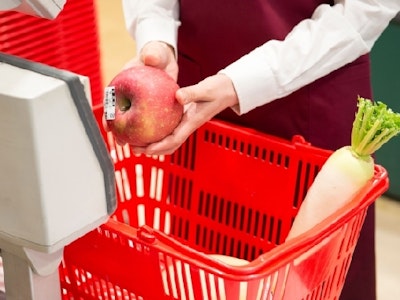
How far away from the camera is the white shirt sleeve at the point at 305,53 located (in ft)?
3.85

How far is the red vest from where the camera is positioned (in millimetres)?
1237

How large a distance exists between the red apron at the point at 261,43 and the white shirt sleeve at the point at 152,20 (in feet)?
0.10

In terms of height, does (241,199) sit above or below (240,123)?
below

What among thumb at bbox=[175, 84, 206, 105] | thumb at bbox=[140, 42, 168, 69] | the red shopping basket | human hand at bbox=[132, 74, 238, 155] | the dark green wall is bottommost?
the dark green wall

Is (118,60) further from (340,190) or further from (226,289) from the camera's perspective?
(226,289)

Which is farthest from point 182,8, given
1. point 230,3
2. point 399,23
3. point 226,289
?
point 399,23

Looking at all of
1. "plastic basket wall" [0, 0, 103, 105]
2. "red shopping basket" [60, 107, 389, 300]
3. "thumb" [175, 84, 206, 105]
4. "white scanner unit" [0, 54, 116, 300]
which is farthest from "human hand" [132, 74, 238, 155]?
"plastic basket wall" [0, 0, 103, 105]

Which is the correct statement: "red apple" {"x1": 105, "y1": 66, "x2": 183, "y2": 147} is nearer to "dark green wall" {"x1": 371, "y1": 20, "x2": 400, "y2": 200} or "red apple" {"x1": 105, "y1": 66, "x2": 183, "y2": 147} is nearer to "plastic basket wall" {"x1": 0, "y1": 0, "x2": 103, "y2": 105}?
"plastic basket wall" {"x1": 0, "y1": 0, "x2": 103, "y2": 105}

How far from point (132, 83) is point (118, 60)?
82.3 inches

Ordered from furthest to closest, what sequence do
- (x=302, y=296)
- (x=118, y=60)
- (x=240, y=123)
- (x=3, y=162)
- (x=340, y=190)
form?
(x=118, y=60) < (x=240, y=123) < (x=340, y=190) < (x=302, y=296) < (x=3, y=162)

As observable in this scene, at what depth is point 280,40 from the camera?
4.05ft

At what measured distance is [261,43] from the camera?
1250 millimetres

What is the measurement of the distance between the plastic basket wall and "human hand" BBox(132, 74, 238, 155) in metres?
0.90

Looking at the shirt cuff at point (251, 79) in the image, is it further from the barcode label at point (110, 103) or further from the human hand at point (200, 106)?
the barcode label at point (110, 103)
